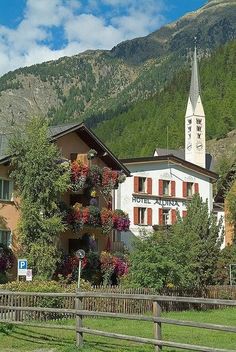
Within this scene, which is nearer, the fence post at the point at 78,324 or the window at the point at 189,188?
the fence post at the point at 78,324

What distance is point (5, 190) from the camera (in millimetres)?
36188

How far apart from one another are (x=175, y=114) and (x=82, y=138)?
130 meters

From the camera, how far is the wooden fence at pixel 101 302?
2314 centimetres

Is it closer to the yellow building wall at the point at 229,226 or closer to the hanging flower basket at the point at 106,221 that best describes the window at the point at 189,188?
the yellow building wall at the point at 229,226

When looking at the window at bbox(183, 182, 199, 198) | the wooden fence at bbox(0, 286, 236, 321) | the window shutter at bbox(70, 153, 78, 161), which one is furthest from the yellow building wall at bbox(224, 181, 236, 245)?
the window shutter at bbox(70, 153, 78, 161)

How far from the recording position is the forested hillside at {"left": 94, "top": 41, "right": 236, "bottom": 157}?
15638 cm

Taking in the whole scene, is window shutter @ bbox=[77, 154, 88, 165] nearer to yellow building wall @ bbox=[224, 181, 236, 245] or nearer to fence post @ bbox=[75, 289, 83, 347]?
fence post @ bbox=[75, 289, 83, 347]

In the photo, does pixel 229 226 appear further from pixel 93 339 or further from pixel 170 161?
pixel 93 339

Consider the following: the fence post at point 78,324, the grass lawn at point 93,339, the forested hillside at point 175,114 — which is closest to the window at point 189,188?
the grass lawn at point 93,339

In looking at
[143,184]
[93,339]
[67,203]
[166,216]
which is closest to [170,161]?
[143,184]

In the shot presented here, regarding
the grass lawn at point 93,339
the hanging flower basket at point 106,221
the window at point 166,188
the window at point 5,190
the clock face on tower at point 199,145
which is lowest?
the grass lawn at point 93,339

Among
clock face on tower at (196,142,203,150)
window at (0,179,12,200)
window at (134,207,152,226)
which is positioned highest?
clock face on tower at (196,142,203,150)

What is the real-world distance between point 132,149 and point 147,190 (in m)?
107

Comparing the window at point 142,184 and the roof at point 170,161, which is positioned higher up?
the roof at point 170,161
